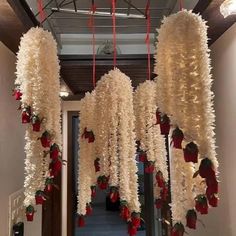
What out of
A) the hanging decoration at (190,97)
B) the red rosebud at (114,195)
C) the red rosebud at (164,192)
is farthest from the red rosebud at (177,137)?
the red rosebud at (164,192)

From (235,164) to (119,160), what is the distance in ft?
1.96

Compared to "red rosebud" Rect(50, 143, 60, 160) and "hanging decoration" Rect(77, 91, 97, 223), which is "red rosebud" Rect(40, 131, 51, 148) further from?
"hanging decoration" Rect(77, 91, 97, 223)

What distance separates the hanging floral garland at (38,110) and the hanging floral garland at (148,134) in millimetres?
398

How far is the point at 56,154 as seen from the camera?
878 millimetres

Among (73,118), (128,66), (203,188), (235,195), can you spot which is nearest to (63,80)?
(128,66)

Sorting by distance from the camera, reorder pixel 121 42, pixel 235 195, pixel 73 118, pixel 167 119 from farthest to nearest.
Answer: pixel 73 118
pixel 121 42
pixel 235 195
pixel 167 119

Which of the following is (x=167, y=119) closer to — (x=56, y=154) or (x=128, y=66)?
(x=56, y=154)

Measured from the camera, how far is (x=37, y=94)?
2.75 feet

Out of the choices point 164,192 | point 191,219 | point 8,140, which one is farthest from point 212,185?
point 8,140

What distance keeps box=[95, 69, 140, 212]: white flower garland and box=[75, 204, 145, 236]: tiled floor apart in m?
2.80

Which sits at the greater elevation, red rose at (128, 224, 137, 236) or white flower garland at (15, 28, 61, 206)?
white flower garland at (15, 28, 61, 206)

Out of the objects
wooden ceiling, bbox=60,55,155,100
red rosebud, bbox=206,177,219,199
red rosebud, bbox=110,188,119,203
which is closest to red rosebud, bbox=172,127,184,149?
red rosebud, bbox=206,177,219,199

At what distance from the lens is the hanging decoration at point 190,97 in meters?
0.66

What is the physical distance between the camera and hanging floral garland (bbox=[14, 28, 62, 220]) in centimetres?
84
